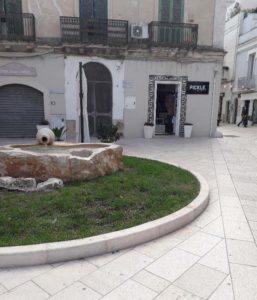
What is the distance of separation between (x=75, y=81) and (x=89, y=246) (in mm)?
9469

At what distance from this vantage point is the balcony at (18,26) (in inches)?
420

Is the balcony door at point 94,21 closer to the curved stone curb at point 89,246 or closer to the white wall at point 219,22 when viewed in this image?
the white wall at point 219,22

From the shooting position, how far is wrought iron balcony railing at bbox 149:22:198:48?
11570 mm

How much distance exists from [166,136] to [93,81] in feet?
13.4

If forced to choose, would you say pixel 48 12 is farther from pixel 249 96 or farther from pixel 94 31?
pixel 249 96

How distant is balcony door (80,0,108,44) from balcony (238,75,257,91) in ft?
48.4

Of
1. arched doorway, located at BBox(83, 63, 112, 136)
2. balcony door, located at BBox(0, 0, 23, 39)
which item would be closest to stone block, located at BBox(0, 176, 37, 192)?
arched doorway, located at BBox(83, 63, 112, 136)

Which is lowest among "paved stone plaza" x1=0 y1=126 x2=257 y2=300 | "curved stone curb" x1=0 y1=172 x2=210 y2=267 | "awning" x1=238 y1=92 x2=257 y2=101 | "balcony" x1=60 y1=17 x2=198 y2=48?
"paved stone plaza" x1=0 y1=126 x2=257 y2=300

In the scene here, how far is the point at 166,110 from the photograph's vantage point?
45.9 ft

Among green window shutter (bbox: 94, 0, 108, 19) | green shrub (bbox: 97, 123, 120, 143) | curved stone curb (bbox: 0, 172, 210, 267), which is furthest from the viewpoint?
green window shutter (bbox: 94, 0, 108, 19)

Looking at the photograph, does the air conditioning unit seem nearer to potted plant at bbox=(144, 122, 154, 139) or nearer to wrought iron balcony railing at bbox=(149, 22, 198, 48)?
wrought iron balcony railing at bbox=(149, 22, 198, 48)

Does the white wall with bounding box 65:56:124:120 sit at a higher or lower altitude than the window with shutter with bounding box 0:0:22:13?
lower

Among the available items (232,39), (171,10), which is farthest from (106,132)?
(232,39)

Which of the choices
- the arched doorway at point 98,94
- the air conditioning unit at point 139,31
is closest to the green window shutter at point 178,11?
the air conditioning unit at point 139,31
